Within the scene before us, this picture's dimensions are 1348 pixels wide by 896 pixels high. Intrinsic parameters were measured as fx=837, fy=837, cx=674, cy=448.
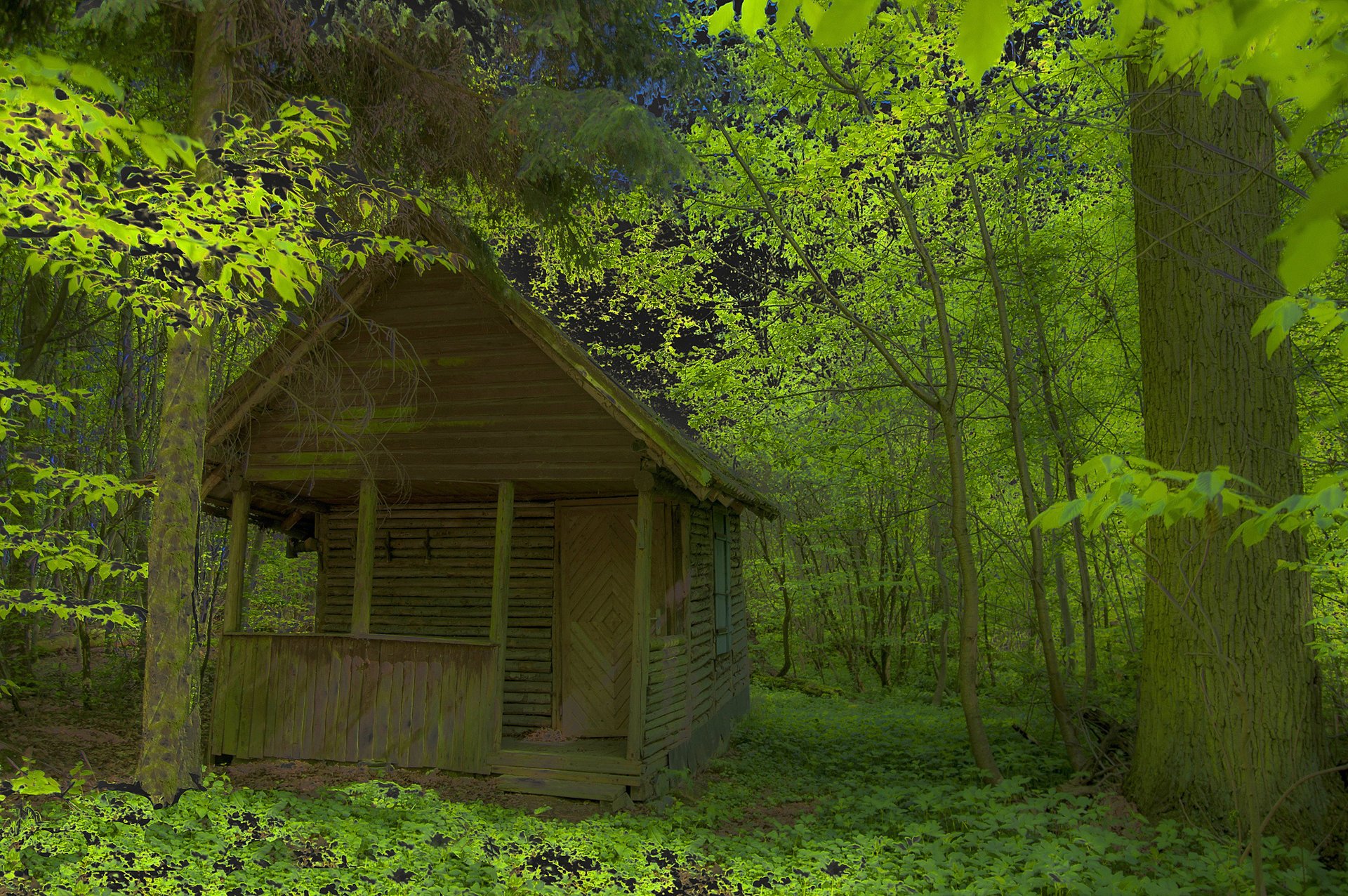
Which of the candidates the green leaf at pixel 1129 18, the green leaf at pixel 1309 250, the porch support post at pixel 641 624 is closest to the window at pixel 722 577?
the porch support post at pixel 641 624

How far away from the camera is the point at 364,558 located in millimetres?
9984

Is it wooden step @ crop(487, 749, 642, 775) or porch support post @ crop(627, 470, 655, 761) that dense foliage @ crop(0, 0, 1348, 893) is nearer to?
wooden step @ crop(487, 749, 642, 775)

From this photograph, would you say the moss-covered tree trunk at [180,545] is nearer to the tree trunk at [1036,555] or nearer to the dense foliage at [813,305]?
the dense foliage at [813,305]

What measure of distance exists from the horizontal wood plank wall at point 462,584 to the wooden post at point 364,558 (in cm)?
132

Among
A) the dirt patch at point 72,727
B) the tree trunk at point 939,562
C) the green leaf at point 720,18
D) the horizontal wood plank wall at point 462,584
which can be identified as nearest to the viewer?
the green leaf at point 720,18

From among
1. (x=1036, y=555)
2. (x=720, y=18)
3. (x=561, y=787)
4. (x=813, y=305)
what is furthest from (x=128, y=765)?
(x=720, y=18)

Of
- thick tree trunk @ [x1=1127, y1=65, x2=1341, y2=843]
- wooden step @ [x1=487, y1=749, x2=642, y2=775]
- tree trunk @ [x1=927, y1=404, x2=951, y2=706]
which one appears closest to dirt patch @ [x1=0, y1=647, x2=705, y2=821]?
wooden step @ [x1=487, y1=749, x2=642, y2=775]

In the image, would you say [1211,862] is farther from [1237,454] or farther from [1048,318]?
[1048,318]

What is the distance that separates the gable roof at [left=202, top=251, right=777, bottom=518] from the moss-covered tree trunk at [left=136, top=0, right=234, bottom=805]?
1.13 m

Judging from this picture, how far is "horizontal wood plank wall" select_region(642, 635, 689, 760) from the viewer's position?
31.4 feet

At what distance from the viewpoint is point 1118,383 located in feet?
44.2

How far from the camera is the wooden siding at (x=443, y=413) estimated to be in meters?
9.88

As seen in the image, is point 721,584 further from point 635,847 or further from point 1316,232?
point 1316,232

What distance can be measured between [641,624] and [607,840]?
262 centimetres
